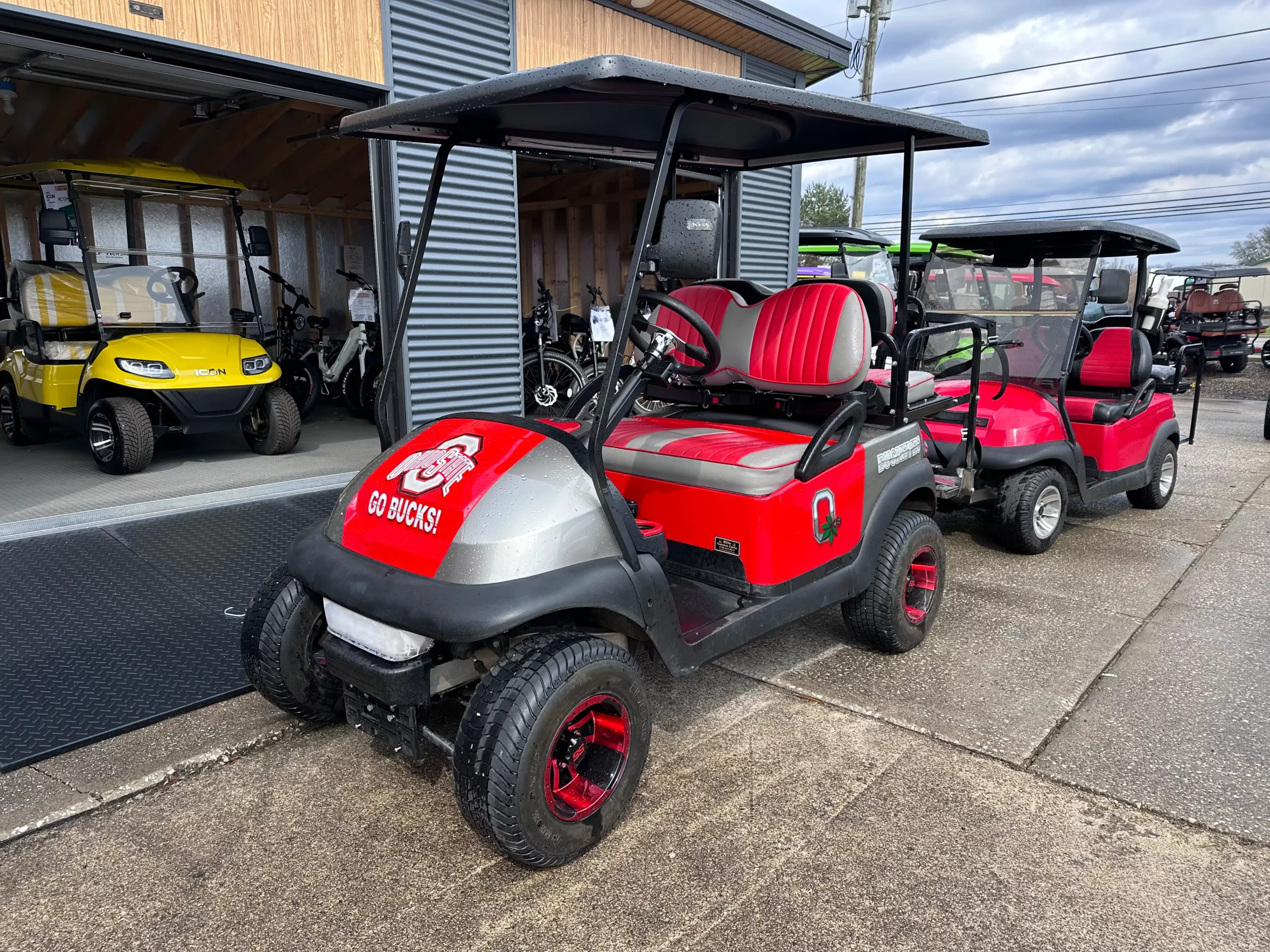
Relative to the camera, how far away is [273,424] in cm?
673

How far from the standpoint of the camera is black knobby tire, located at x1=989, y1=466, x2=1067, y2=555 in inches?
187

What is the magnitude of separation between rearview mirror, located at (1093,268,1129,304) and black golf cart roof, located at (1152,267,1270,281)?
10645mm

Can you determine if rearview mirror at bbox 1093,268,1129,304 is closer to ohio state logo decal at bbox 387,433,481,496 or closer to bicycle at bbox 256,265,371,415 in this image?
ohio state logo decal at bbox 387,433,481,496

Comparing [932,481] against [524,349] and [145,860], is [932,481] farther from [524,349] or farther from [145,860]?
[524,349]

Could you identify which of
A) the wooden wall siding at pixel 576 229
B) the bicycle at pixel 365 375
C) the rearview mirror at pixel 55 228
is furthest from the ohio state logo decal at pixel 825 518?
the wooden wall siding at pixel 576 229

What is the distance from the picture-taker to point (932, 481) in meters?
3.66

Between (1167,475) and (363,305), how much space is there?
6.91 metres

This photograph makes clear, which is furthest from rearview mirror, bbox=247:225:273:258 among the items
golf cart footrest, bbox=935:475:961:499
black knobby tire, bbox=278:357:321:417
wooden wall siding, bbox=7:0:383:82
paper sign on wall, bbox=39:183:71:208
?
golf cart footrest, bbox=935:475:961:499

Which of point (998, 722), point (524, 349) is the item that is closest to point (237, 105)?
point (524, 349)

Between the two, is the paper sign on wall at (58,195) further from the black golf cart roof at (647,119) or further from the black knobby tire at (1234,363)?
the black knobby tire at (1234,363)

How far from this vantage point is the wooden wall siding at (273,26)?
4270 millimetres

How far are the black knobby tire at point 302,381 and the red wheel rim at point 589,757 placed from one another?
24.6 feet

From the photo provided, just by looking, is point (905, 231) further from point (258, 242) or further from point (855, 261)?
point (855, 261)

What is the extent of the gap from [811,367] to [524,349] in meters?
6.40
